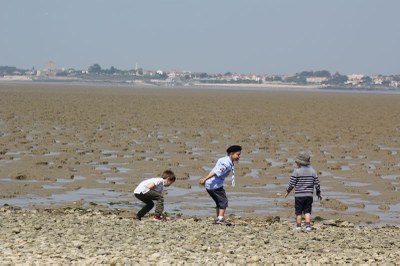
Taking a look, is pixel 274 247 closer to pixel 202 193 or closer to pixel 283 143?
pixel 202 193

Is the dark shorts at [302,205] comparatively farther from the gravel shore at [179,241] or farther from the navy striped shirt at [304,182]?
the gravel shore at [179,241]

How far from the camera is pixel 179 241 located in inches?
425

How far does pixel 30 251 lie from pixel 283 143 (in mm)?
19238

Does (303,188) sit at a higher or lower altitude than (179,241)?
higher

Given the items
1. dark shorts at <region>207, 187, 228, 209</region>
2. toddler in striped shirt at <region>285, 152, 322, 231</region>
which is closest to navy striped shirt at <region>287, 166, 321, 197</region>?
toddler in striped shirt at <region>285, 152, 322, 231</region>

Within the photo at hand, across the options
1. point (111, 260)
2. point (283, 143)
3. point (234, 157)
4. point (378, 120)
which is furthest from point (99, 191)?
point (378, 120)

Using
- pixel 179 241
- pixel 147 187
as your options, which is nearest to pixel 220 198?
pixel 147 187

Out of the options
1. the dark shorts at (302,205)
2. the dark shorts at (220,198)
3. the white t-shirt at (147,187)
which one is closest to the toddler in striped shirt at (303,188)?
the dark shorts at (302,205)

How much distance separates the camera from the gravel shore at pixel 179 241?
962cm

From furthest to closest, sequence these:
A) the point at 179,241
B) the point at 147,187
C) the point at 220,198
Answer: the point at 147,187 < the point at 220,198 < the point at 179,241

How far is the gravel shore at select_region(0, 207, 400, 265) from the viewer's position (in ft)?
31.6

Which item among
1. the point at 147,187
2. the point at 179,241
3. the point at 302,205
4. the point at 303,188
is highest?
the point at 303,188

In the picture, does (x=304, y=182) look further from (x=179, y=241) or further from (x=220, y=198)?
(x=179, y=241)

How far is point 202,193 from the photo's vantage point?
16938 mm
